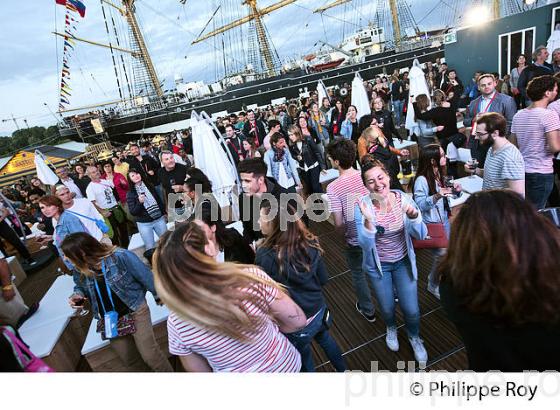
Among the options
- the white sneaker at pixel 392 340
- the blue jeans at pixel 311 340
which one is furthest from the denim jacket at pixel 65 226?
the white sneaker at pixel 392 340

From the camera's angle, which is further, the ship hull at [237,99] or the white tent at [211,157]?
the ship hull at [237,99]

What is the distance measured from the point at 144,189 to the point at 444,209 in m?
3.63

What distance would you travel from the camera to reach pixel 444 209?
2.72m

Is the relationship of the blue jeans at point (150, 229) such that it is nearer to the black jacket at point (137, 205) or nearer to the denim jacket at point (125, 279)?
the black jacket at point (137, 205)

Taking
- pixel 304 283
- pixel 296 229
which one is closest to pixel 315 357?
pixel 304 283

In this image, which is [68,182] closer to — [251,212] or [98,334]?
[98,334]

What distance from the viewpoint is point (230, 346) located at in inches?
50.5

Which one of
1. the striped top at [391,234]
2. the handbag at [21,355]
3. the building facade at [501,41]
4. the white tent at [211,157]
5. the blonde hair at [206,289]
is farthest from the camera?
the building facade at [501,41]

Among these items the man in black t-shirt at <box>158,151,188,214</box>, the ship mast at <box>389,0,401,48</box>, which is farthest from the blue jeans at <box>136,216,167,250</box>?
the ship mast at <box>389,0,401,48</box>

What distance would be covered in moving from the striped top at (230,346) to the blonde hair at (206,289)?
0.15 feet

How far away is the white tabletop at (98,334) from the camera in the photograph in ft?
8.41

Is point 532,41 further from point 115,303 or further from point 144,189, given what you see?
point 115,303

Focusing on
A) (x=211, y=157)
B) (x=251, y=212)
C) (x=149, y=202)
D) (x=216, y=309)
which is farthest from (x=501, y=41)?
(x=216, y=309)

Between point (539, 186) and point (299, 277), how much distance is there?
2798 mm
